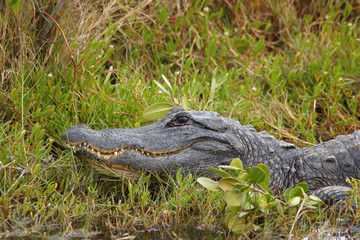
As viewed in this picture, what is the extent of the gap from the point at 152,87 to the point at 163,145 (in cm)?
146

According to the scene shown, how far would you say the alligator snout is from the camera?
4207 mm

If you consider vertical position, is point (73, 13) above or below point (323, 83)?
above

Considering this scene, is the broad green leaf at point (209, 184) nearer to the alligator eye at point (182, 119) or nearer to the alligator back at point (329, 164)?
the alligator eye at point (182, 119)

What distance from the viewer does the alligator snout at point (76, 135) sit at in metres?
4.21

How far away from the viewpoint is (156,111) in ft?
15.9

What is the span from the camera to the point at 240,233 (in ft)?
12.2


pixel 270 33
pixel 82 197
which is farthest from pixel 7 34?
pixel 270 33

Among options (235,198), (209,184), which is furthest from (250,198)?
(209,184)

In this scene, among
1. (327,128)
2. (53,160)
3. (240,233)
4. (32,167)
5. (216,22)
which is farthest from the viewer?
(216,22)

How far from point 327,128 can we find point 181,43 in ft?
6.77

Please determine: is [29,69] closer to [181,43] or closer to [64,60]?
[64,60]

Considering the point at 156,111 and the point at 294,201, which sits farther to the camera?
the point at 156,111

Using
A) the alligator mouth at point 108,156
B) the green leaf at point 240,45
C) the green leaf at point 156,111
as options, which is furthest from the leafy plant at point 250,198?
the green leaf at point 240,45

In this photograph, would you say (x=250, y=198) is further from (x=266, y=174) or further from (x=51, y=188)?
(x=51, y=188)
